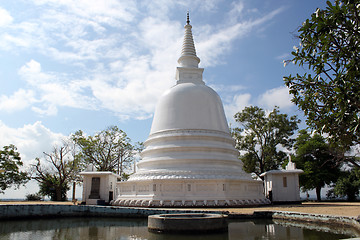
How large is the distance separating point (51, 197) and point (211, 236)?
37909mm

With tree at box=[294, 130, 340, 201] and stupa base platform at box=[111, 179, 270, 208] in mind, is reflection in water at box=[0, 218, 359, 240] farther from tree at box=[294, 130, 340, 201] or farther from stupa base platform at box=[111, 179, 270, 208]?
tree at box=[294, 130, 340, 201]

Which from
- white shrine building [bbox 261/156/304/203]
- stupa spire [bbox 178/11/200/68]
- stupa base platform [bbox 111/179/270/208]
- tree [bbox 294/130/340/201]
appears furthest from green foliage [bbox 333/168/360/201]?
stupa spire [bbox 178/11/200/68]

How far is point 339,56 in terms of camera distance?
1137 cm

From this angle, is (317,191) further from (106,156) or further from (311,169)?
(106,156)

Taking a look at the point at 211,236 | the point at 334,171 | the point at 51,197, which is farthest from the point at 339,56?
the point at 51,197

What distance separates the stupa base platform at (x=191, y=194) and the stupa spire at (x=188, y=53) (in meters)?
15.1

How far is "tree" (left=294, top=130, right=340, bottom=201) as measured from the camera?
1639 inches

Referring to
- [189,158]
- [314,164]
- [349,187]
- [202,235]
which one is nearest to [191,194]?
[189,158]

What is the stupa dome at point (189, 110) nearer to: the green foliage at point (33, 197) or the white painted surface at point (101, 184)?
the white painted surface at point (101, 184)

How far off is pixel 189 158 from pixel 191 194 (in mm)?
3587

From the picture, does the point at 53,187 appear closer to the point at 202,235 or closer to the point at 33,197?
the point at 33,197

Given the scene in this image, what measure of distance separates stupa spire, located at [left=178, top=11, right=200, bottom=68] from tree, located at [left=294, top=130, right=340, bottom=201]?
2125 cm

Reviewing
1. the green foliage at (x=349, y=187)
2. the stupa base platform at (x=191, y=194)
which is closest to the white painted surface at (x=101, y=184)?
the stupa base platform at (x=191, y=194)

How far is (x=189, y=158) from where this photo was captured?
1067 inches
